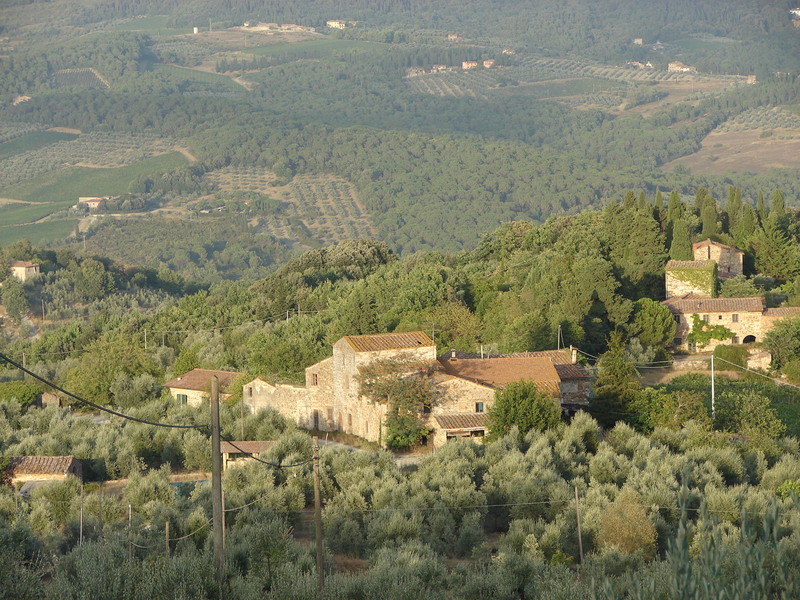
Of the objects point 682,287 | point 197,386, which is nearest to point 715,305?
point 682,287

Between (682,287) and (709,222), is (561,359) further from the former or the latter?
(709,222)

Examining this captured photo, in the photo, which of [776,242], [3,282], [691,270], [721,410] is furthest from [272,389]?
[3,282]

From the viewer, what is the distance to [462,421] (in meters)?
35.2

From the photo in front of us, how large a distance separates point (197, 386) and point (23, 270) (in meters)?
70.9

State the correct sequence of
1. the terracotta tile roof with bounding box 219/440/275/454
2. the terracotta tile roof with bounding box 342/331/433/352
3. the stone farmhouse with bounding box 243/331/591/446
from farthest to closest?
the terracotta tile roof with bounding box 342/331/433/352 < the stone farmhouse with bounding box 243/331/591/446 < the terracotta tile roof with bounding box 219/440/275/454

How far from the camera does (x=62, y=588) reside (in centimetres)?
1877

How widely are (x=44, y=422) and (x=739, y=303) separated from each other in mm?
25960

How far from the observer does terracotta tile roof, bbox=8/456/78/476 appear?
102 feet

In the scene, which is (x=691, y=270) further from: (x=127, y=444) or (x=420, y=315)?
(x=127, y=444)

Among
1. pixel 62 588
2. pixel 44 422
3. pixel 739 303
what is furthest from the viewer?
pixel 739 303

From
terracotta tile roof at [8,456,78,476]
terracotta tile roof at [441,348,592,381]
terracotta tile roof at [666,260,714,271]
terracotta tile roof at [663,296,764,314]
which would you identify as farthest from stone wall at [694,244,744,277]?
terracotta tile roof at [8,456,78,476]

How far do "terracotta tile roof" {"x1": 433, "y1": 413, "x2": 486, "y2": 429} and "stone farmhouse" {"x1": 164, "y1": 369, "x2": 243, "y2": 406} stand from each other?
→ 10.4 metres

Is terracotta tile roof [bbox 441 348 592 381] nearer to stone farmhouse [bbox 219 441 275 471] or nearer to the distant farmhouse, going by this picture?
stone farmhouse [bbox 219 441 275 471]

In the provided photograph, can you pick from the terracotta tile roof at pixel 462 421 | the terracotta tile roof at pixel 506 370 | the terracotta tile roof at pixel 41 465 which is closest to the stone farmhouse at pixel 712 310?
the terracotta tile roof at pixel 506 370
